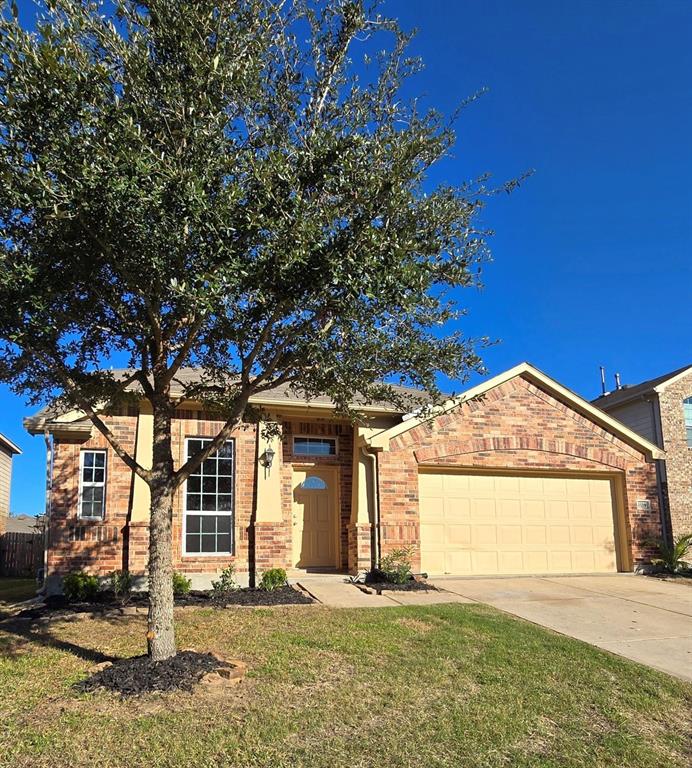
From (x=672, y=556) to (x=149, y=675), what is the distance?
12.2 m

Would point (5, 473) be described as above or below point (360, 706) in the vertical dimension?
above

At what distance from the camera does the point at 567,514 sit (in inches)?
563

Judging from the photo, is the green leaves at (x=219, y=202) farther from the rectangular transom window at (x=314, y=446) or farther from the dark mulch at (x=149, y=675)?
the rectangular transom window at (x=314, y=446)

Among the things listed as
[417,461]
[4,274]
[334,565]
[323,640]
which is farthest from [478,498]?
[4,274]

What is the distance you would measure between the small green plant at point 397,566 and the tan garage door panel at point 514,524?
73 cm

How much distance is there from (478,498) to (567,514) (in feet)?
7.26

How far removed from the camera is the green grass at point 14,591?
11945 millimetres

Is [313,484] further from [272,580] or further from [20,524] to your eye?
[20,524]

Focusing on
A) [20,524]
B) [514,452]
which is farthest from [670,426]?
[20,524]

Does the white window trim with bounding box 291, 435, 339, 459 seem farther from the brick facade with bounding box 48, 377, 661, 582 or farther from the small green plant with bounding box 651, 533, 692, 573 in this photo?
the small green plant with bounding box 651, 533, 692, 573

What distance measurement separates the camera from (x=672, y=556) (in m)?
14.2

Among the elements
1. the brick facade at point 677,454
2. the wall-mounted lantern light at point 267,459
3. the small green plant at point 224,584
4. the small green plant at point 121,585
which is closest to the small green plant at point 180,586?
the small green plant at point 224,584

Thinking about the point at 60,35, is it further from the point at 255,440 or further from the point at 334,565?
the point at 334,565

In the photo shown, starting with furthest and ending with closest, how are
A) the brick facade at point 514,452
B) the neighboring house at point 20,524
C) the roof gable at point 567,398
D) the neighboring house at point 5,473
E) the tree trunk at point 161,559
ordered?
1. the neighboring house at point 20,524
2. the neighboring house at point 5,473
3. the roof gable at point 567,398
4. the brick facade at point 514,452
5. the tree trunk at point 161,559
